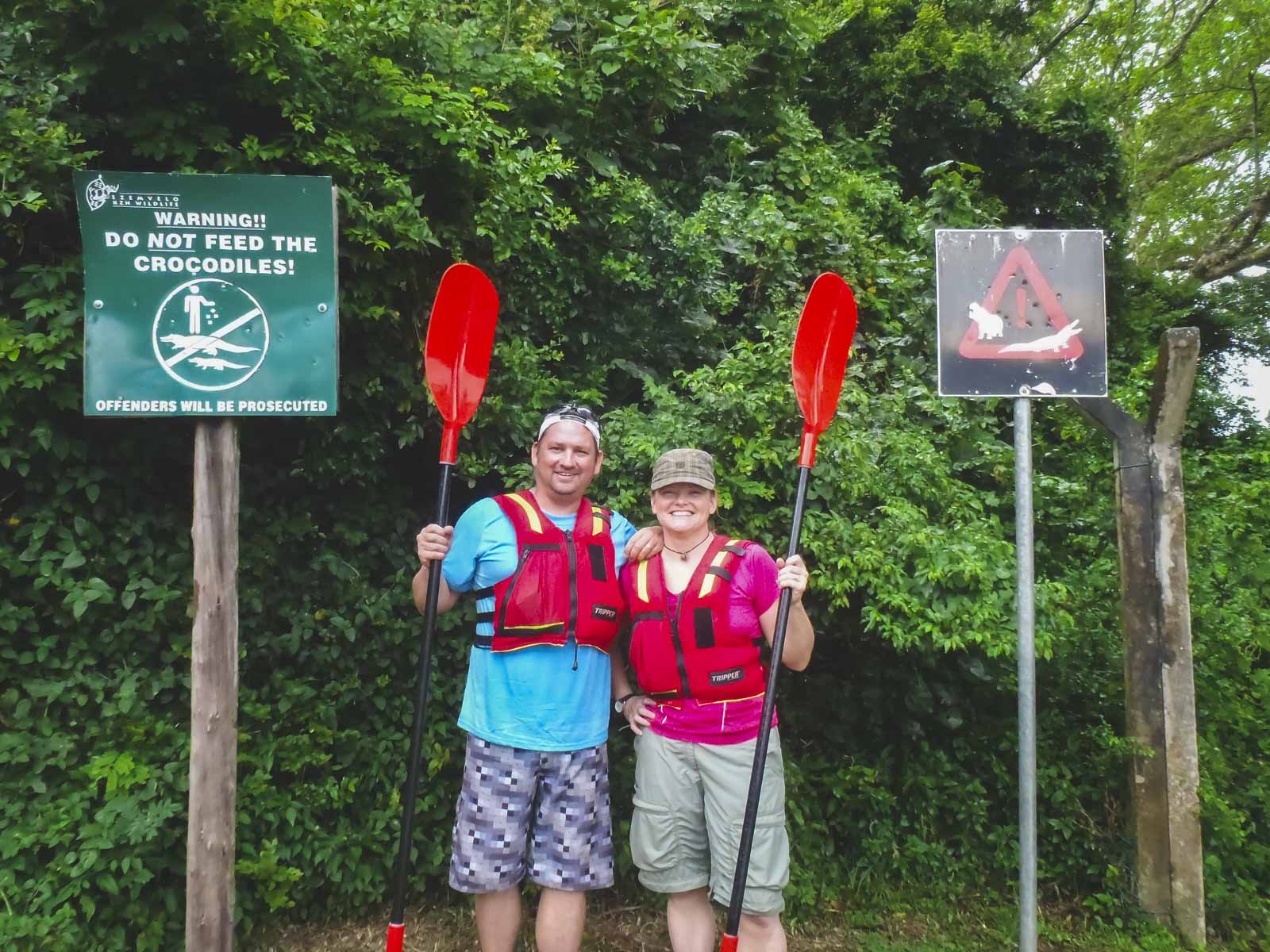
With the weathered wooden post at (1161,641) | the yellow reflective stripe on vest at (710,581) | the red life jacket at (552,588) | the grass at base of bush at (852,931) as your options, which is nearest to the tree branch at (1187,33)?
the weathered wooden post at (1161,641)

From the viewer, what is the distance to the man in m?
2.43

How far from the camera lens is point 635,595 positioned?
2445mm

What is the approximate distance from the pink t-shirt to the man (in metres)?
0.24

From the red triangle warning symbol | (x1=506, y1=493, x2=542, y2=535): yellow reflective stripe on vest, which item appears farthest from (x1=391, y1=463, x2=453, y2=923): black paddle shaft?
the red triangle warning symbol

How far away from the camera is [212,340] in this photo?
253 centimetres

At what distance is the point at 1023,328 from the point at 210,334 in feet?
8.81

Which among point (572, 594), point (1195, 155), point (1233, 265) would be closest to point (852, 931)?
point (572, 594)

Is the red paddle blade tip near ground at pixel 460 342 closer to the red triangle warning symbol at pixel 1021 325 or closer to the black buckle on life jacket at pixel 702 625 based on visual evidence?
the black buckle on life jacket at pixel 702 625

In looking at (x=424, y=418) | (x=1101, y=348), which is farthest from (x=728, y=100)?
(x=1101, y=348)

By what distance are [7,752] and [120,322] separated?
160 centimetres

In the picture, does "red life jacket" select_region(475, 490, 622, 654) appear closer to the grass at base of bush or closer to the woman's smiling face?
the woman's smiling face

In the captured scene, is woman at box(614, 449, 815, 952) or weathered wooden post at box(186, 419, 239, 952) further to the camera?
weathered wooden post at box(186, 419, 239, 952)

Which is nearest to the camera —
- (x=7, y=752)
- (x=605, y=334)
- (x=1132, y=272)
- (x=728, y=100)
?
(x=7, y=752)

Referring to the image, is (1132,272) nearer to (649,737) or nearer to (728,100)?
(728,100)
